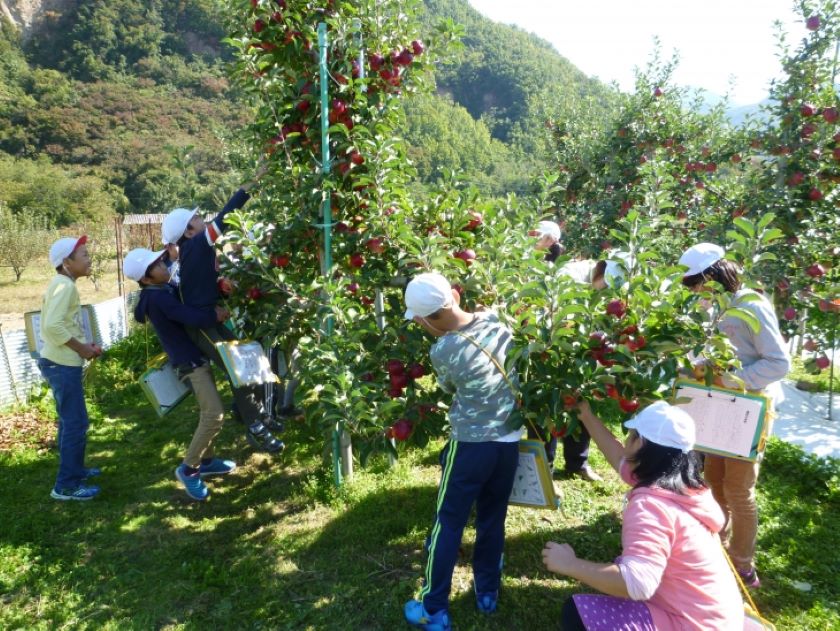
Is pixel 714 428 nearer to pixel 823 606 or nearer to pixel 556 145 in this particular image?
pixel 823 606

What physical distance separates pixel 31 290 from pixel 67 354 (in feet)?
34.5

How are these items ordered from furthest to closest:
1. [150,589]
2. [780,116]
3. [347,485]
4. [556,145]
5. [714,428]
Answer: [556,145], [780,116], [347,485], [150,589], [714,428]

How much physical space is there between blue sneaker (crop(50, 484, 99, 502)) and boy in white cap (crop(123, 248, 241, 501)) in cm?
54

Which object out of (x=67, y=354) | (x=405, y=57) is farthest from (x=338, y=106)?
(x=67, y=354)

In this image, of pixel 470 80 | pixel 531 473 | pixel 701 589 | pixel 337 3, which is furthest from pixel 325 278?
pixel 470 80

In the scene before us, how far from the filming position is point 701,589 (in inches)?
60.7

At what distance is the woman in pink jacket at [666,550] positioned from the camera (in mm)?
1507

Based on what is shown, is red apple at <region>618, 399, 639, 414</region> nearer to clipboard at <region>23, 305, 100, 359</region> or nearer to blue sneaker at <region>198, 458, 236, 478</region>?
blue sneaker at <region>198, 458, 236, 478</region>

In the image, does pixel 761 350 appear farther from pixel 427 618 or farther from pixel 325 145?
pixel 325 145

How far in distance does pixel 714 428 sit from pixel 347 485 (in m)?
2.05

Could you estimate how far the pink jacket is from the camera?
59.0 inches

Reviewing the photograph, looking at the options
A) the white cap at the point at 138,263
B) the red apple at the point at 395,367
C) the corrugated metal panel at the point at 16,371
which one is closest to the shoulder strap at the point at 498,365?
the red apple at the point at 395,367

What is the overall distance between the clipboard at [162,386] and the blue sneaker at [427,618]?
1938 millimetres

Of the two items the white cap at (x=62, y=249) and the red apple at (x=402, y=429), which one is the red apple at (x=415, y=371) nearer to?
the red apple at (x=402, y=429)
